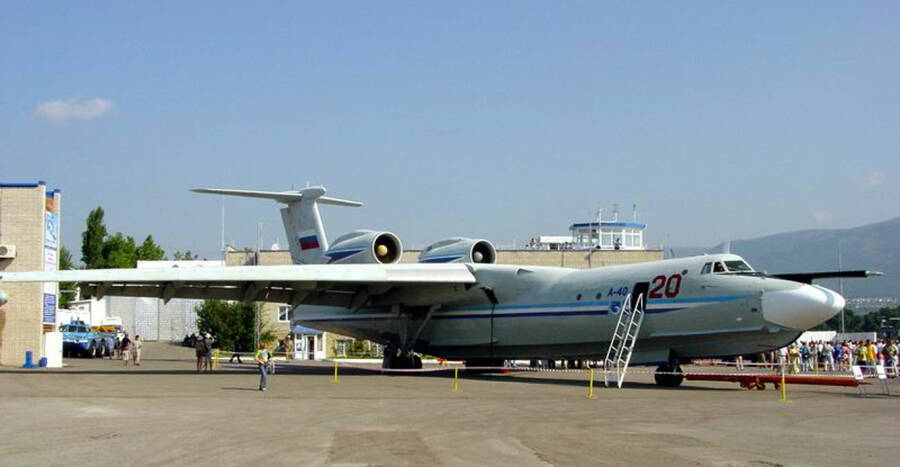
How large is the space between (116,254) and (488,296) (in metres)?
68.0

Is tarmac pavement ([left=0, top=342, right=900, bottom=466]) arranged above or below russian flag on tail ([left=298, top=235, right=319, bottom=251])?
below

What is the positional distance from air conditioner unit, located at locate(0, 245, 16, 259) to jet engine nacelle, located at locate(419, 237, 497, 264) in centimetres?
1350

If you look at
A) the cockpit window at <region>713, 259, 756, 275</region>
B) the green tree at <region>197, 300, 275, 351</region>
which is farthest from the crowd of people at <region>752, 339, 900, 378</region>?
the green tree at <region>197, 300, 275, 351</region>

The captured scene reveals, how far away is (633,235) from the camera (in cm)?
7400

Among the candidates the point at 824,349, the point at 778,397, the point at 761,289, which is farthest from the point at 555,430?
the point at 824,349

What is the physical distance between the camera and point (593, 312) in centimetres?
2648

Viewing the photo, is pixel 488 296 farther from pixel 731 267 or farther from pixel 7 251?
pixel 7 251

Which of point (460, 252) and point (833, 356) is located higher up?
point (460, 252)

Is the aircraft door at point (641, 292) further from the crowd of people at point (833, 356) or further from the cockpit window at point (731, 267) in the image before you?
the crowd of people at point (833, 356)

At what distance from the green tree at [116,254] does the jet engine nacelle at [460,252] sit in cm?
6272

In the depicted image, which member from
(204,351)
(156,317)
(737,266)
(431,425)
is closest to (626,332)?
(737,266)

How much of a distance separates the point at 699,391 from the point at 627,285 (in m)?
3.78

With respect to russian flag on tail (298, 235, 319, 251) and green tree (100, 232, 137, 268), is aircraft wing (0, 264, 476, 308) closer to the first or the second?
russian flag on tail (298, 235, 319, 251)

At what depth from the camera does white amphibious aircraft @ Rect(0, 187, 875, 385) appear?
2358cm
